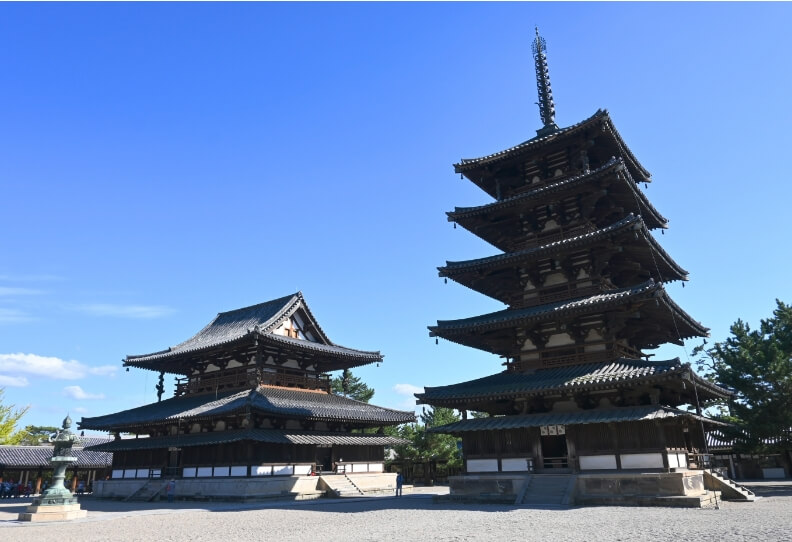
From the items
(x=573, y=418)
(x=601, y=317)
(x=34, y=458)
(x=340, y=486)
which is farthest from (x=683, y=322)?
(x=34, y=458)

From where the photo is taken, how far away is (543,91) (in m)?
34.4

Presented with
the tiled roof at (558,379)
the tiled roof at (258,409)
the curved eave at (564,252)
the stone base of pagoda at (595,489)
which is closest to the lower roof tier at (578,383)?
the tiled roof at (558,379)

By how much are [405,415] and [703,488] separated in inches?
870

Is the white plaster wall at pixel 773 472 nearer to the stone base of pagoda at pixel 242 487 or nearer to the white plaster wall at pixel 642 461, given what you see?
the stone base of pagoda at pixel 242 487

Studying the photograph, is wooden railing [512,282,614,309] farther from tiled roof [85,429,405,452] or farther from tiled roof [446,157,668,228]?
tiled roof [85,429,405,452]

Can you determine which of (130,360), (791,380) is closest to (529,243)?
(791,380)

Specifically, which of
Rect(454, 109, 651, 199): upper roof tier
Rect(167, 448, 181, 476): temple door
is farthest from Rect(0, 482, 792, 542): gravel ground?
Rect(454, 109, 651, 199): upper roof tier

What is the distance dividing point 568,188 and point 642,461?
12.7 meters

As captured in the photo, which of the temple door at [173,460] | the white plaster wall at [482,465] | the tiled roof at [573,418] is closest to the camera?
the tiled roof at [573,418]

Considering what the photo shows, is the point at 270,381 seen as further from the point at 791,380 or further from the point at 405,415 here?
the point at 791,380

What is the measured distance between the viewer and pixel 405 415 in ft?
135

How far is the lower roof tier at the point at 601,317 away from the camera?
2314cm

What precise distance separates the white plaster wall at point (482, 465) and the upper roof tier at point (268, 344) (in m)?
16.6

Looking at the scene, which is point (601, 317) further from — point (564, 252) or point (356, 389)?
point (356, 389)
